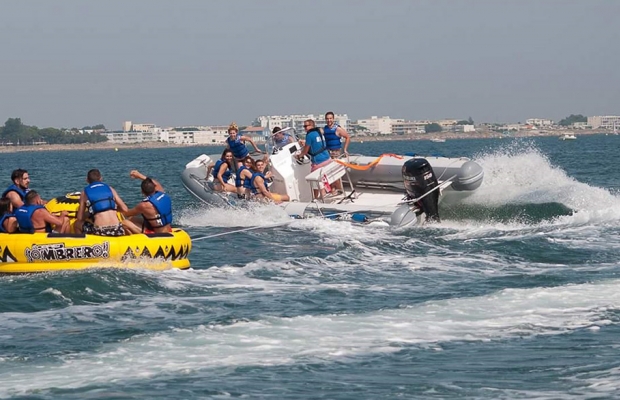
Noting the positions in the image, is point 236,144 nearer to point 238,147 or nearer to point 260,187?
point 238,147

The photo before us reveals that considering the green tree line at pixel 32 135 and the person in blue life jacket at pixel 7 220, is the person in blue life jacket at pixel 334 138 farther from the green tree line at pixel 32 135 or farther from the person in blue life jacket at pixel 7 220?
the green tree line at pixel 32 135

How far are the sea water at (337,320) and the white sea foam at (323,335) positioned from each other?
2cm

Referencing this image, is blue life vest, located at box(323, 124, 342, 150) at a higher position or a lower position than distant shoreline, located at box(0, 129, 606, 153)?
higher

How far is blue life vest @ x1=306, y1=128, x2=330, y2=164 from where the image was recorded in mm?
15844

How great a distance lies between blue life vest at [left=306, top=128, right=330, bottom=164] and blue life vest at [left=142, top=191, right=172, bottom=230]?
510 cm

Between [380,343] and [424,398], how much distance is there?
144cm

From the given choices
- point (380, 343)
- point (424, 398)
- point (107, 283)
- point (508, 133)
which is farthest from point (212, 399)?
point (508, 133)

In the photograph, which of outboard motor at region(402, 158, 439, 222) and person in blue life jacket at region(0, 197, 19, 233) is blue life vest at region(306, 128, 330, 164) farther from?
person in blue life jacket at region(0, 197, 19, 233)

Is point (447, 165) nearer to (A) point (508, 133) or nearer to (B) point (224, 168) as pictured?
(B) point (224, 168)

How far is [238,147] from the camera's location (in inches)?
631

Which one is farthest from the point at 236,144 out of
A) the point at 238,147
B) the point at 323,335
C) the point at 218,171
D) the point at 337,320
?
the point at 323,335

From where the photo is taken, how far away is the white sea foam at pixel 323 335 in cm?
694

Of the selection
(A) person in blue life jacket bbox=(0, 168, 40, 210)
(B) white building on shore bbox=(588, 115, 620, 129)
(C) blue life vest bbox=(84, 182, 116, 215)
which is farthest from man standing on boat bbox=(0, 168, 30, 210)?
(B) white building on shore bbox=(588, 115, 620, 129)

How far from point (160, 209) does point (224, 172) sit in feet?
17.7
